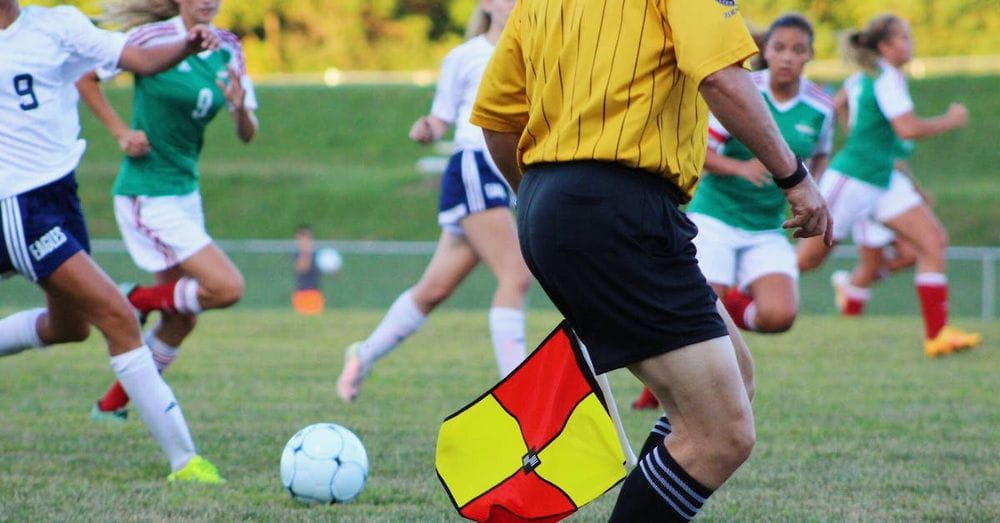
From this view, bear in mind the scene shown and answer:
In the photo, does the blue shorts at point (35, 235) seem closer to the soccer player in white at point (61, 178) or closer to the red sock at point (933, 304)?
the soccer player in white at point (61, 178)

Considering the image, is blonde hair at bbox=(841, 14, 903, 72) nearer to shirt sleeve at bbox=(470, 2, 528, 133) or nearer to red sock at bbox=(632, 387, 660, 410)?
red sock at bbox=(632, 387, 660, 410)

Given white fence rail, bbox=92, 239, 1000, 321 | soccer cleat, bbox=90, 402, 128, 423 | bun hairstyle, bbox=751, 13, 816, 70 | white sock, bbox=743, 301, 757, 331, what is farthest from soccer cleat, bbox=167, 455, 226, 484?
white fence rail, bbox=92, 239, 1000, 321

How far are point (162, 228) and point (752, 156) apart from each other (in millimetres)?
2852

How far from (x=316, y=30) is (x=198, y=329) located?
27425 mm

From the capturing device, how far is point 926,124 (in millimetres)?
9289

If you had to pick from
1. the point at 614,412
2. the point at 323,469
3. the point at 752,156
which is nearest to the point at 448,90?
the point at 752,156

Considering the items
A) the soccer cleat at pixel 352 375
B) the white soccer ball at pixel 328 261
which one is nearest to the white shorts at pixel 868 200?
the soccer cleat at pixel 352 375

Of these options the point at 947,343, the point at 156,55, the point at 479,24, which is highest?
the point at 156,55

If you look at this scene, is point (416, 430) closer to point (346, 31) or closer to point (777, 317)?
point (777, 317)

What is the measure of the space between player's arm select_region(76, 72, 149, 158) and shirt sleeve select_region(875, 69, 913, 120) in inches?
200

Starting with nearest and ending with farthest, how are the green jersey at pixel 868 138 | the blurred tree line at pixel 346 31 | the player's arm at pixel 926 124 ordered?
the player's arm at pixel 926 124 < the green jersey at pixel 868 138 < the blurred tree line at pixel 346 31

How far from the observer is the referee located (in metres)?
3.27

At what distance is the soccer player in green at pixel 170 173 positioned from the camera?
21.8 ft

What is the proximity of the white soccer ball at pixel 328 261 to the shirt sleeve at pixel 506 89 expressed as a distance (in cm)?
1455
